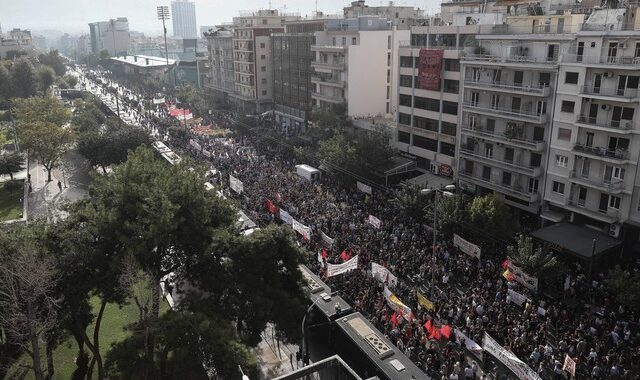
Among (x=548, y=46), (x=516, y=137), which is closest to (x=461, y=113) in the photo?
(x=516, y=137)

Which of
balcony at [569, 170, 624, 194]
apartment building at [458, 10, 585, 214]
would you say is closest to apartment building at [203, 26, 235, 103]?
apartment building at [458, 10, 585, 214]

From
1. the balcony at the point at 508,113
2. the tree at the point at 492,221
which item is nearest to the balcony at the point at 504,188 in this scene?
the balcony at the point at 508,113

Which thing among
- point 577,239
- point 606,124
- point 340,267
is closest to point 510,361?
point 340,267

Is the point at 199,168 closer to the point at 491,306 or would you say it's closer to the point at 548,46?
the point at 491,306

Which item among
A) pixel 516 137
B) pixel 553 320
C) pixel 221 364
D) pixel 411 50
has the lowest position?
pixel 553 320

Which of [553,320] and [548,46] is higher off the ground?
[548,46]

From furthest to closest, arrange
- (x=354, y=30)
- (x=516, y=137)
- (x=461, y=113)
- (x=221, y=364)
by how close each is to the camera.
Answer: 1. (x=354, y=30)
2. (x=461, y=113)
3. (x=516, y=137)
4. (x=221, y=364)

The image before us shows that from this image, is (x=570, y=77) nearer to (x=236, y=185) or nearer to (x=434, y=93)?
(x=434, y=93)
